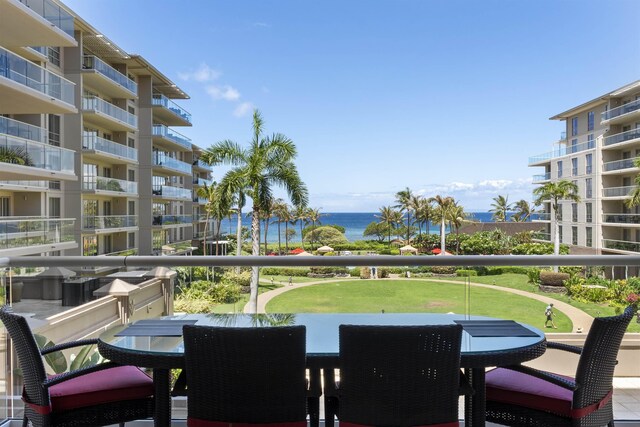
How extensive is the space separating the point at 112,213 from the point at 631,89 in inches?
1190

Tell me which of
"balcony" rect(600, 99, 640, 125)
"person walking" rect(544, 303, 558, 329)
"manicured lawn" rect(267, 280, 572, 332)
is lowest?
"person walking" rect(544, 303, 558, 329)

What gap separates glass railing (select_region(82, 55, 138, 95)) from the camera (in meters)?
21.8

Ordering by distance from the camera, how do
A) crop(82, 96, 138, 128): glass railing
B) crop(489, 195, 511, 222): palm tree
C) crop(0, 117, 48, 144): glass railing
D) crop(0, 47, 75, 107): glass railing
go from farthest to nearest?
1. crop(489, 195, 511, 222): palm tree
2. crop(82, 96, 138, 128): glass railing
3. crop(0, 117, 48, 144): glass railing
4. crop(0, 47, 75, 107): glass railing

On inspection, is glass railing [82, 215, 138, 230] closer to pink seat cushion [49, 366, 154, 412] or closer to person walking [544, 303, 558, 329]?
pink seat cushion [49, 366, 154, 412]

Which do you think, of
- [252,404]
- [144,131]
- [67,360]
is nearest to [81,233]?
[144,131]

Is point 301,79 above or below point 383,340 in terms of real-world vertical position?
above

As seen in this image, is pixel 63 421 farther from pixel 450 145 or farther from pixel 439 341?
pixel 450 145

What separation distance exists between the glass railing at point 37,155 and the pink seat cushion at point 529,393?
39.8 ft

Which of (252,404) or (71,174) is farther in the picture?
(71,174)

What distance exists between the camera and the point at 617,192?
32.4m

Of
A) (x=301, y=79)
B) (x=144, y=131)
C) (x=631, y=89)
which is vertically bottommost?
(x=144, y=131)

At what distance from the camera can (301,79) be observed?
63.6 metres

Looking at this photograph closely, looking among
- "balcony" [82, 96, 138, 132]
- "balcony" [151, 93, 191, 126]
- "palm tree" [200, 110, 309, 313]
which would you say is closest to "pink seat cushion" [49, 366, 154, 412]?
"palm tree" [200, 110, 309, 313]

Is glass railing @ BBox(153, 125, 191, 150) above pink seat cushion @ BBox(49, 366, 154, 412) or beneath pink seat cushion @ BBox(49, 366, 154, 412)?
above
